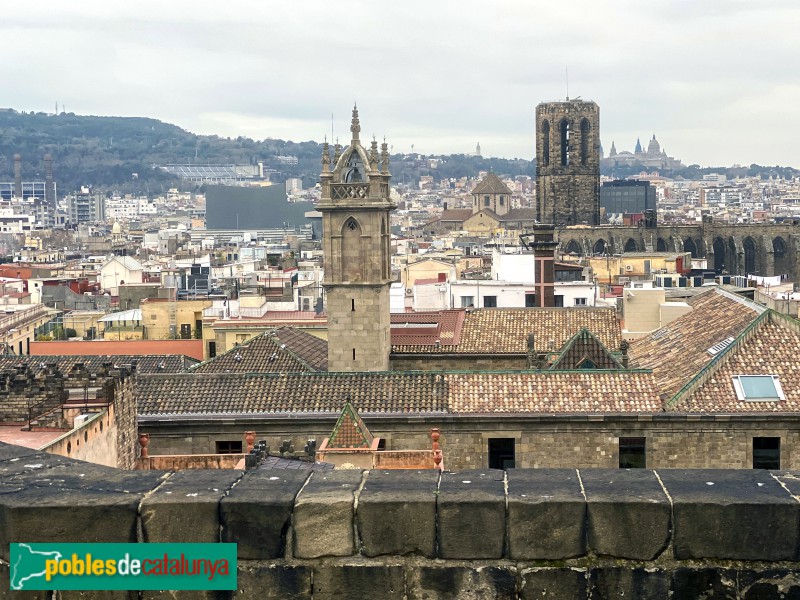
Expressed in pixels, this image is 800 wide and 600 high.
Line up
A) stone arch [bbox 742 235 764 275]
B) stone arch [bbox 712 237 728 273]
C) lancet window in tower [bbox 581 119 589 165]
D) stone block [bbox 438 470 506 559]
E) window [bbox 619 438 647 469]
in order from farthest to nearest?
stone arch [bbox 712 237 728 273] < stone arch [bbox 742 235 764 275] < lancet window in tower [bbox 581 119 589 165] < window [bbox 619 438 647 469] < stone block [bbox 438 470 506 559]

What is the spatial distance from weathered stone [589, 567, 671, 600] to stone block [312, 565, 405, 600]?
785mm

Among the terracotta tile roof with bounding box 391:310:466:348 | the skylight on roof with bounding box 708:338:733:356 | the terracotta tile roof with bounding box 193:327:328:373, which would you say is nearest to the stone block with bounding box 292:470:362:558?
the skylight on roof with bounding box 708:338:733:356

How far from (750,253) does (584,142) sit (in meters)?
20.6

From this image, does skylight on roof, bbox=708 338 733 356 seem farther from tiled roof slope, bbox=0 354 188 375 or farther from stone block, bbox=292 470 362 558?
stone block, bbox=292 470 362 558

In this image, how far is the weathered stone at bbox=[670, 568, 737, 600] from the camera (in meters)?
5.21

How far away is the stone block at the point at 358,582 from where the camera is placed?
17.4 feet

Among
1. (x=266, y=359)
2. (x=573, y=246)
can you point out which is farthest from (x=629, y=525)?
(x=573, y=246)

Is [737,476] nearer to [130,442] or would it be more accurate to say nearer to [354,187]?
[130,442]

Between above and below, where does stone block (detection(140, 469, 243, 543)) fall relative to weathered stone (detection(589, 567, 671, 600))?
above

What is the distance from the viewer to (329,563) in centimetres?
533

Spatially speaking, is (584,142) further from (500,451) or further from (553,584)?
(553,584)

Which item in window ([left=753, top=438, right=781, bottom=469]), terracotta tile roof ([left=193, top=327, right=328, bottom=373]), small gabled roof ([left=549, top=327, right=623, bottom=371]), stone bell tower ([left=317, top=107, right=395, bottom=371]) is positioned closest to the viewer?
window ([left=753, top=438, right=781, bottom=469])

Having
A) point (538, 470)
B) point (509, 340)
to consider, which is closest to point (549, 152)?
point (509, 340)

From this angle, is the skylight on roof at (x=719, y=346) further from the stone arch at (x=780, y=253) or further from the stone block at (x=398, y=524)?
the stone arch at (x=780, y=253)
